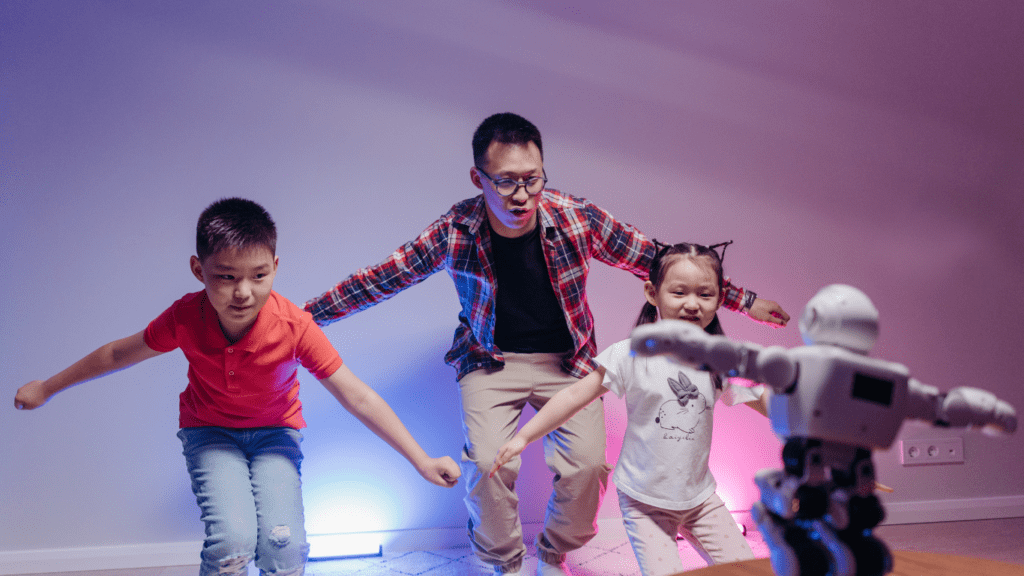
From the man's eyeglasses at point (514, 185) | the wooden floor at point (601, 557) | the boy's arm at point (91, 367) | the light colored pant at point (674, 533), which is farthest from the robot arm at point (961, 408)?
the boy's arm at point (91, 367)

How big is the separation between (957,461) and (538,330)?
185 cm

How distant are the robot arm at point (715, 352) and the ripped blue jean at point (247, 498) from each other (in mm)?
1145

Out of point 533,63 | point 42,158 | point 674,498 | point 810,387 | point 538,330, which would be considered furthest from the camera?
point 533,63

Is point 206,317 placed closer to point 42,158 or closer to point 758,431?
point 42,158

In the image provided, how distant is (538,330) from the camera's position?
1.98m

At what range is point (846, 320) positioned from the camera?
26.7 inches

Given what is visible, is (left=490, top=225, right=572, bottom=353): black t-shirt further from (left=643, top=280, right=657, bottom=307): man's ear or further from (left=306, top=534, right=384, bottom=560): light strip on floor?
(left=306, top=534, right=384, bottom=560): light strip on floor

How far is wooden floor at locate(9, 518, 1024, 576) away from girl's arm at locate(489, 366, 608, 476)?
0.87 m

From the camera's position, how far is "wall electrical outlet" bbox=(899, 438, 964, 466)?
100 inches

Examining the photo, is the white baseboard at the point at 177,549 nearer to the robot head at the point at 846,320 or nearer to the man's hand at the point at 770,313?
the man's hand at the point at 770,313

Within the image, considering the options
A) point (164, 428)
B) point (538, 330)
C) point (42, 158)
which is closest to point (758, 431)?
point (538, 330)

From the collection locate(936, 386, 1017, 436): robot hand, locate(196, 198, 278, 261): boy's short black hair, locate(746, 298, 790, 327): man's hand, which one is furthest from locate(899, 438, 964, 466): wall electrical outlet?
locate(196, 198, 278, 261): boy's short black hair

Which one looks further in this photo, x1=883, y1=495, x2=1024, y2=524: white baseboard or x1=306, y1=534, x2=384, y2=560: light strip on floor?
x1=883, y1=495, x2=1024, y2=524: white baseboard

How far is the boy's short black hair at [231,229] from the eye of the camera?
1486 mm
